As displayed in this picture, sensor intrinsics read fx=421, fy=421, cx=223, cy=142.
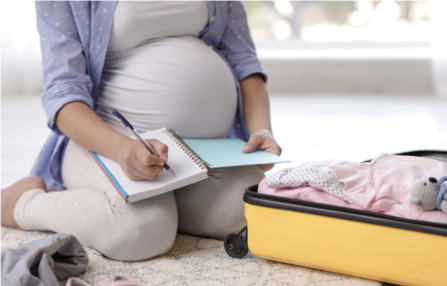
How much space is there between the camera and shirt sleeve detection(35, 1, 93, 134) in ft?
2.98

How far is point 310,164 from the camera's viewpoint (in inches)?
31.2

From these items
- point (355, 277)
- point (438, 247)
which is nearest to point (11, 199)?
point (355, 277)

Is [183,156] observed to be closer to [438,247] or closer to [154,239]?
[154,239]

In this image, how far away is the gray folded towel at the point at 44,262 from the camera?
0.65 metres

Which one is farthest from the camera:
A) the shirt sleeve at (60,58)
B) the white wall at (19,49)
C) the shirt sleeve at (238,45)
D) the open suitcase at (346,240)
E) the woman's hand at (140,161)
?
the white wall at (19,49)

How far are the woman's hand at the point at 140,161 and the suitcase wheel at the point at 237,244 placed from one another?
0.63ft

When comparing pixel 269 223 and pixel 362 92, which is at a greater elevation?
pixel 269 223

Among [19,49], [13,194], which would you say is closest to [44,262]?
[13,194]

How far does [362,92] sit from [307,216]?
2.82m

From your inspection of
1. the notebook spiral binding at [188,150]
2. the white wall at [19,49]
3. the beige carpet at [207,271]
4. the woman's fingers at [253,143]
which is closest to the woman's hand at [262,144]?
the woman's fingers at [253,143]

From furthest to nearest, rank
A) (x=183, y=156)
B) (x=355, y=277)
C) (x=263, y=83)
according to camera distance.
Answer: (x=263, y=83) < (x=183, y=156) < (x=355, y=277)

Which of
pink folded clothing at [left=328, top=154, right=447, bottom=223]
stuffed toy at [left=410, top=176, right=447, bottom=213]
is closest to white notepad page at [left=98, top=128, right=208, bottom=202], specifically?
pink folded clothing at [left=328, top=154, right=447, bottom=223]

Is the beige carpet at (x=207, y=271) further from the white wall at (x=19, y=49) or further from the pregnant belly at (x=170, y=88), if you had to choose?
the white wall at (x=19, y=49)

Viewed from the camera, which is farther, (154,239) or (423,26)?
(423,26)
